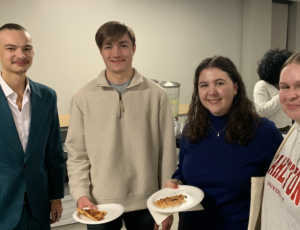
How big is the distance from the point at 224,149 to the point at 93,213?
647 millimetres

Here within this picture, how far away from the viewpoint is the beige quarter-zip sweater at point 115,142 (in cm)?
143

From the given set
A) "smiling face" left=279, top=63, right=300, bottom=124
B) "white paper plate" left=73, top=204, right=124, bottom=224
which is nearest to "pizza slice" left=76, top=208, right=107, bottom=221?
"white paper plate" left=73, top=204, right=124, bottom=224

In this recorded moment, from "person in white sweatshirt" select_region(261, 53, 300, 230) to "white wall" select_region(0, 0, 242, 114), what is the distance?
9.93 feet

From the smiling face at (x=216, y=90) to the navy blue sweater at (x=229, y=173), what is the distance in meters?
0.10

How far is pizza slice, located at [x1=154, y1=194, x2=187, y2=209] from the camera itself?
124 centimetres

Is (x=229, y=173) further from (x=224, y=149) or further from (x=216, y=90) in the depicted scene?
(x=216, y=90)

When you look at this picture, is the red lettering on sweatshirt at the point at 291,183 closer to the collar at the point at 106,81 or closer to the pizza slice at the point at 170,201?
the pizza slice at the point at 170,201

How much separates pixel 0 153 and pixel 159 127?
2.61 ft

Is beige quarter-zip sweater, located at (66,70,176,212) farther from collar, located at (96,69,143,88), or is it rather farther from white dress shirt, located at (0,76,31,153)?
white dress shirt, located at (0,76,31,153)

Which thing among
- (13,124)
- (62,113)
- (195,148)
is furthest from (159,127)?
(62,113)

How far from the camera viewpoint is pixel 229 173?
4.06 ft

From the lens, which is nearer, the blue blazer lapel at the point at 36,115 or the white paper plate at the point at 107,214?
the white paper plate at the point at 107,214

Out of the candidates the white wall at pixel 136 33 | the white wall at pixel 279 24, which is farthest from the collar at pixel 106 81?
the white wall at pixel 279 24

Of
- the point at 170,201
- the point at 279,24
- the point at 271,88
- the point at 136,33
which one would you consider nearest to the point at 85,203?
the point at 170,201
